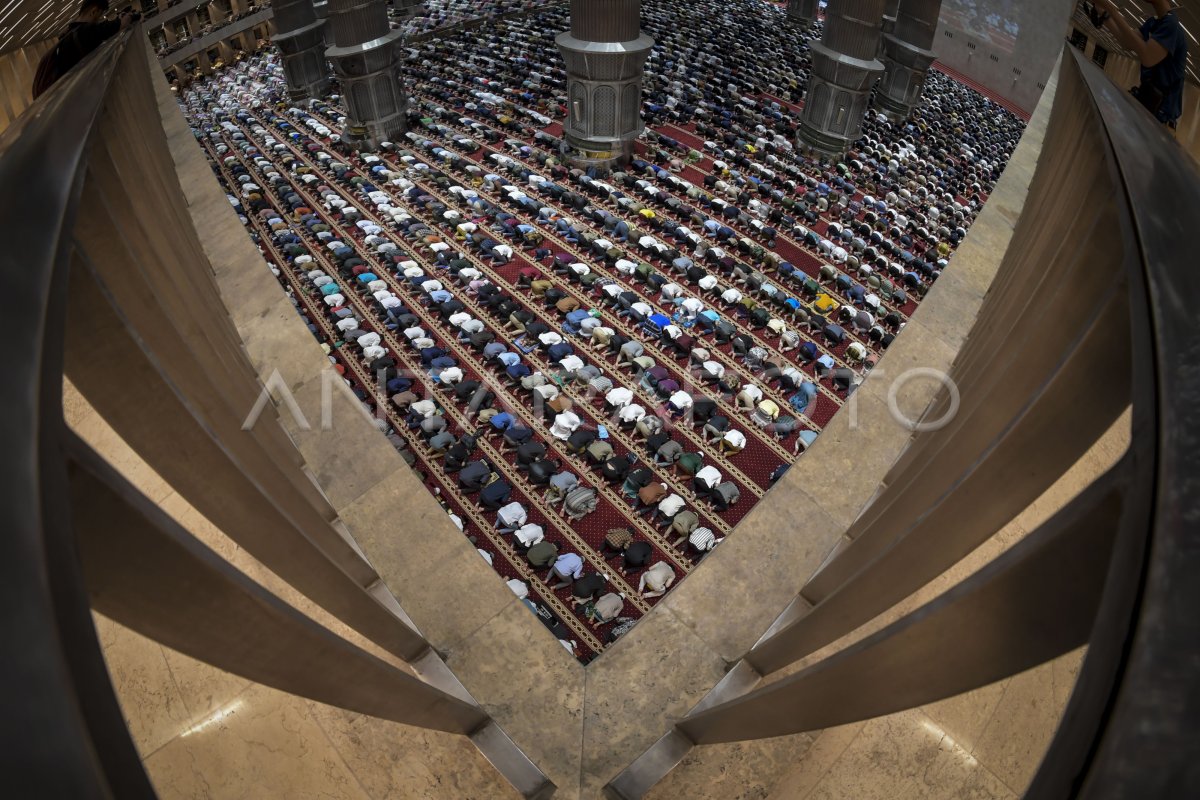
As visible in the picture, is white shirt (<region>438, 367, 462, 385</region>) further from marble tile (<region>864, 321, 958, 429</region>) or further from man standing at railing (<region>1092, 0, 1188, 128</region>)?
man standing at railing (<region>1092, 0, 1188, 128</region>)

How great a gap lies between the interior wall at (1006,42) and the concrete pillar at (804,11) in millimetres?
6278

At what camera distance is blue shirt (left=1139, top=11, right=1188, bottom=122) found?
653cm

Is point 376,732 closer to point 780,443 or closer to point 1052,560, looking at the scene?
point 1052,560

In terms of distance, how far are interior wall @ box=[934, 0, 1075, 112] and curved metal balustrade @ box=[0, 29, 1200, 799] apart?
29842mm

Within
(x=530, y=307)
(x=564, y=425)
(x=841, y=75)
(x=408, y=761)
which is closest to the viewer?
(x=408, y=761)

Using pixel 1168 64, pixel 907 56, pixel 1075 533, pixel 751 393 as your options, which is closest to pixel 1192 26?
pixel 1168 64

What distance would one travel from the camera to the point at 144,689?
200 inches

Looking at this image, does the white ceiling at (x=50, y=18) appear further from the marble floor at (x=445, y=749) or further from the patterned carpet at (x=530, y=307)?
the marble floor at (x=445, y=749)

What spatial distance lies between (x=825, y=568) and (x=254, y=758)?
4.91 m

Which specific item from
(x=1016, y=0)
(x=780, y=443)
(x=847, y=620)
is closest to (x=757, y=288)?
(x=780, y=443)

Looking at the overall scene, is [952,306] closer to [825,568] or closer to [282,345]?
[825,568]

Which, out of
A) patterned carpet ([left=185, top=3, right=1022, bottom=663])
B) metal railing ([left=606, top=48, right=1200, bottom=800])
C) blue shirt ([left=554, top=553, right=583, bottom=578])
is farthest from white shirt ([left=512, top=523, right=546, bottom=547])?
metal railing ([left=606, top=48, right=1200, bottom=800])

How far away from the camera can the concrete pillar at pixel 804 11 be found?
36356 mm

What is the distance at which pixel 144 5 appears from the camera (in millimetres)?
30422
